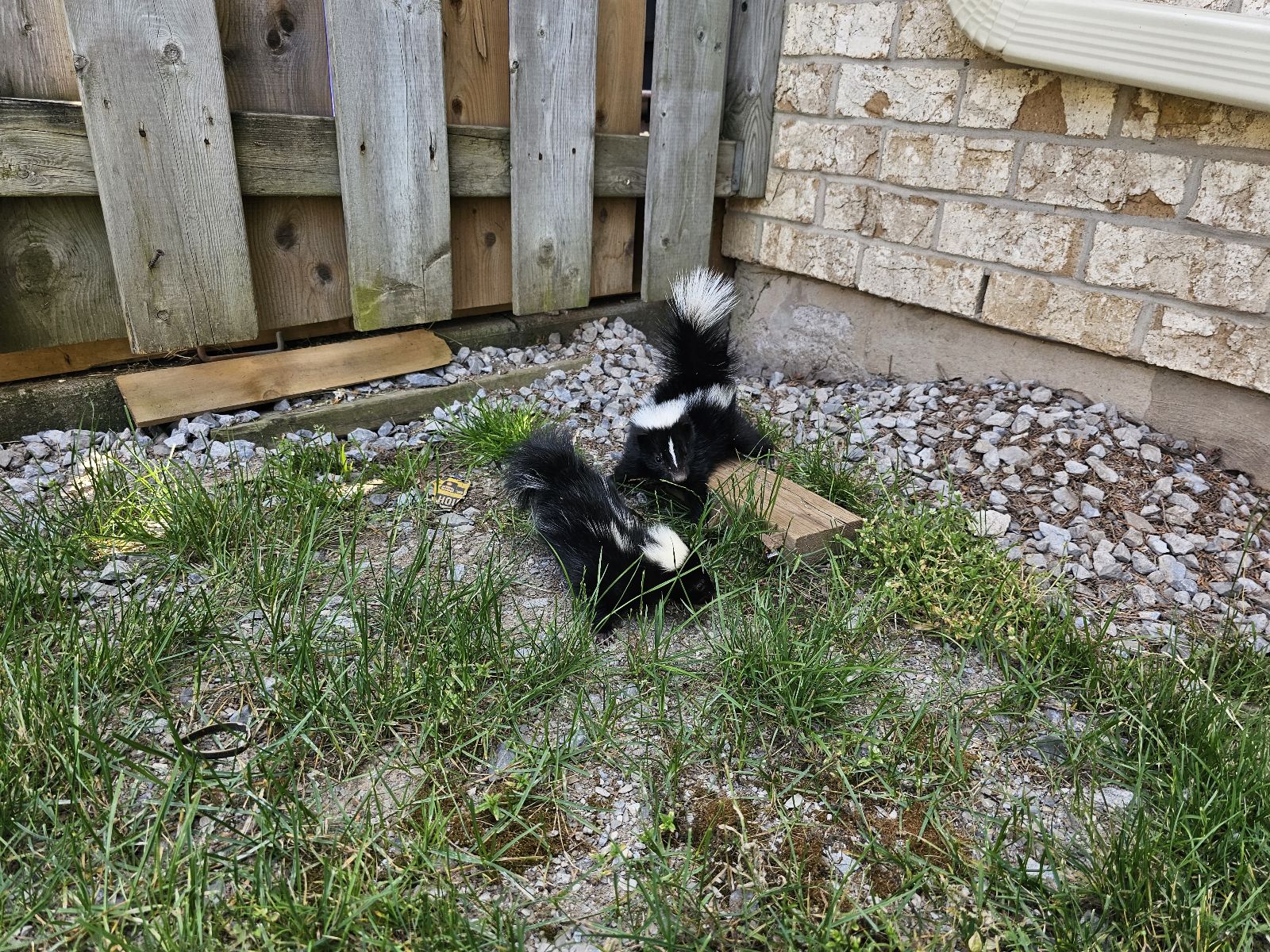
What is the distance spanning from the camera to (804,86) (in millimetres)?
4121

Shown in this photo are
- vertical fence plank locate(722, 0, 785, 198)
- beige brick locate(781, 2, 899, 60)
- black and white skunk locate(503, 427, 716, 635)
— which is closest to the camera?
black and white skunk locate(503, 427, 716, 635)

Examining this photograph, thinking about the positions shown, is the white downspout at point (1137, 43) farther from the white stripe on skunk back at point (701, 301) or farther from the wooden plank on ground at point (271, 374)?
the wooden plank on ground at point (271, 374)

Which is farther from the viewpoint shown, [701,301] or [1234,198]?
[701,301]

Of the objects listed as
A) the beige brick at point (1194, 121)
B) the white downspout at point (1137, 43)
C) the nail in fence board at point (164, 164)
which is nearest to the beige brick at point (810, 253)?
the white downspout at point (1137, 43)

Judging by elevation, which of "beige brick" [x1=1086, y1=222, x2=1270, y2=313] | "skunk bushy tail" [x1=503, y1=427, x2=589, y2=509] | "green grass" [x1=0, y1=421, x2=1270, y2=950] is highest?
"beige brick" [x1=1086, y1=222, x2=1270, y2=313]

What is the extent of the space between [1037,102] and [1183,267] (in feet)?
2.96

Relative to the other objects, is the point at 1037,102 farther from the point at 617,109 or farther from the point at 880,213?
the point at 617,109

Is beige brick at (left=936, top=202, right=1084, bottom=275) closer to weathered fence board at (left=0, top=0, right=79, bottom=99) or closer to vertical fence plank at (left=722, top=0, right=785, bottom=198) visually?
vertical fence plank at (left=722, top=0, right=785, bottom=198)

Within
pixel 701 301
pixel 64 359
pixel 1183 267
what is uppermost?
pixel 1183 267

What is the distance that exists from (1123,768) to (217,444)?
3283 millimetres

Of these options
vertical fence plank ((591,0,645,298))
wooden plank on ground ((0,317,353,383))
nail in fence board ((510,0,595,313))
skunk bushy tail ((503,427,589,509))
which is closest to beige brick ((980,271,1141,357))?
vertical fence plank ((591,0,645,298))

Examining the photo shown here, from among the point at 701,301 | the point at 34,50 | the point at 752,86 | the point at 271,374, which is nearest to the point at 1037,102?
the point at 752,86

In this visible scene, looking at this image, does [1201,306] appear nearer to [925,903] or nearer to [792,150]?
[792,150]

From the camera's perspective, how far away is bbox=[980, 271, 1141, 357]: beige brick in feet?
10.9
